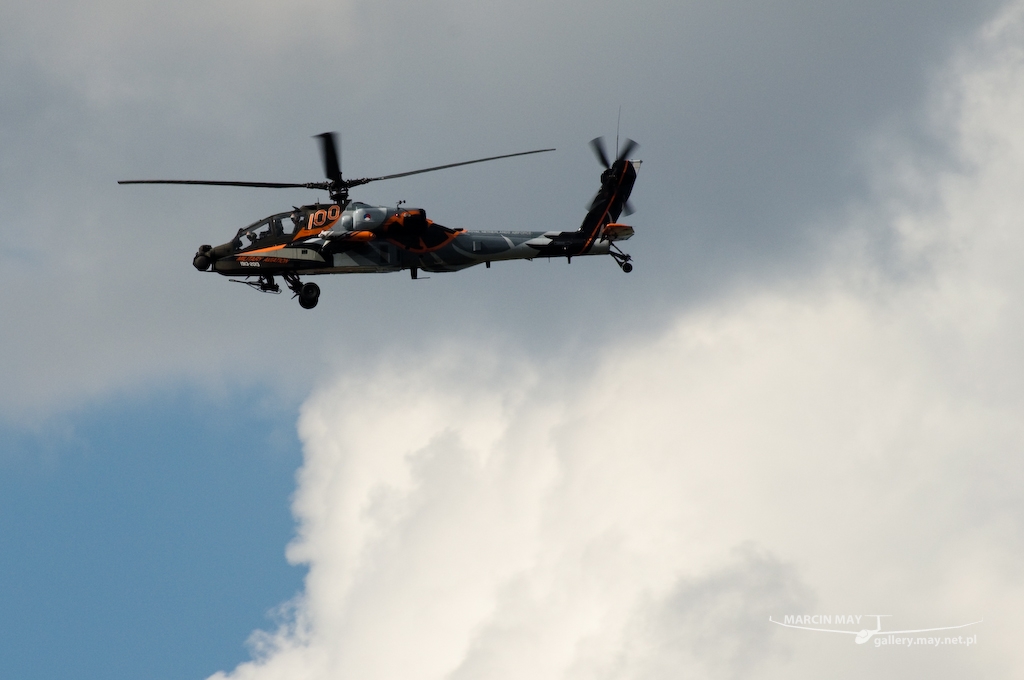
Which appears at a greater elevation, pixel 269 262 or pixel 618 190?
pixel 618 190

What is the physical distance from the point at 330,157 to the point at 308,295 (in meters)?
7.84

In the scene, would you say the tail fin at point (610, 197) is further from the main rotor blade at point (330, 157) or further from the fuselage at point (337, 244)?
the main rotor blade at point (330, 157)

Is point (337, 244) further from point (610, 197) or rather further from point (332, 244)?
point (610, 197)

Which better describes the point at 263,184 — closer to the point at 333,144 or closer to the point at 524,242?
the point at 333,144

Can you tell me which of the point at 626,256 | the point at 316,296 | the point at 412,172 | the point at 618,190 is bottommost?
the point at 316,296

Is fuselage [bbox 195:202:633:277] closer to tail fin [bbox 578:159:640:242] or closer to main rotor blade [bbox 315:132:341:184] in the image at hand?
main rotor blade [bbox 315:132:341:184]

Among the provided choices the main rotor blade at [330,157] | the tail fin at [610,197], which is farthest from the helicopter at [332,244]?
the tail fin at [610,197]

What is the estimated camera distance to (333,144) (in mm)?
58812

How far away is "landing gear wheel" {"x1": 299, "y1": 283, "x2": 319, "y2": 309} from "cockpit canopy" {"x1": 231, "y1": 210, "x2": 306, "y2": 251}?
2.88 m

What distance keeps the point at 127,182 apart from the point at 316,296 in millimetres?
11739

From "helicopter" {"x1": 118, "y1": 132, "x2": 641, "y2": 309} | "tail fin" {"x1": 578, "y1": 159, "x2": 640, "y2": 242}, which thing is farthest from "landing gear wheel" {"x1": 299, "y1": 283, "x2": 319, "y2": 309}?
"tail fin" {"x1": 578, "y1": 159, "x2": 640, "y2": 242}

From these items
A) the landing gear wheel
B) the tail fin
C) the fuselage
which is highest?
the tail fin

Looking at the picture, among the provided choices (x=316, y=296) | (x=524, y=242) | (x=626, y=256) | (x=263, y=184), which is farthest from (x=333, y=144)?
(x=626, y=256)

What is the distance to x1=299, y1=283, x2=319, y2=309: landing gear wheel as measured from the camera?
201ft
